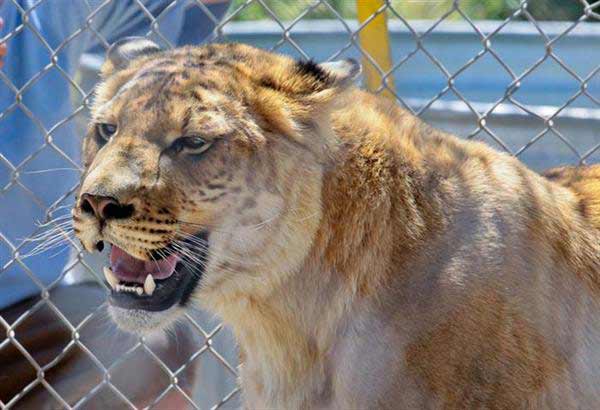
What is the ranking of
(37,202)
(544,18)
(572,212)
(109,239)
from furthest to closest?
(544,18)
(37,202)
(572,212)
(109,239)

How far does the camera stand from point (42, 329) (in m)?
3.00

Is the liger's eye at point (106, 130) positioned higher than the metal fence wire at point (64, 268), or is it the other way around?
the liger's eye at point (106, 130)

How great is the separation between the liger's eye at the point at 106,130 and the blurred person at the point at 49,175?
79cm

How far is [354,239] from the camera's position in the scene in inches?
82.2

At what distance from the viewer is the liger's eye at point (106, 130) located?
2110 mm

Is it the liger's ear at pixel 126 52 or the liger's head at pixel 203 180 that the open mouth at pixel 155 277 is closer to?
the liger's head at pixel 203 180

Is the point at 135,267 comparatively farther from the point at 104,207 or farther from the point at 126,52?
the point at 126,52

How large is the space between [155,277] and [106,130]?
287 millimetres

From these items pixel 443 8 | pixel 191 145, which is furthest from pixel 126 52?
pixel 443 8

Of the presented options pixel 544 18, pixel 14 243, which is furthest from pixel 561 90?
pixel 544 18

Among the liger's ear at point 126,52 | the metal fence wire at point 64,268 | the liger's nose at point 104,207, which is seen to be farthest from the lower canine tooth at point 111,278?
the metal fence wire at point 64,268

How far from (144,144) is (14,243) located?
106 centimetres

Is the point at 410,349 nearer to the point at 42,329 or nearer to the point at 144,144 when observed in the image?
the point at 144,144

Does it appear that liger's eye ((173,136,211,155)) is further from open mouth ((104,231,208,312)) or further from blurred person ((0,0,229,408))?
blurred person ((0,0,229,408))
